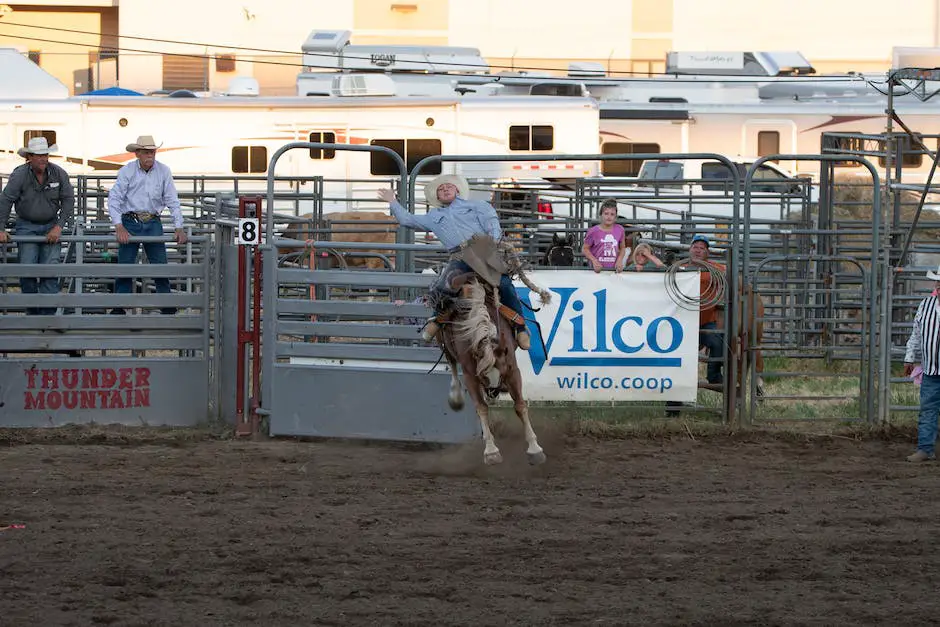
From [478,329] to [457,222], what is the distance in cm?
91

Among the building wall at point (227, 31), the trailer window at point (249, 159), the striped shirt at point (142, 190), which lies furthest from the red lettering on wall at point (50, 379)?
the building wall at point (227, 31)

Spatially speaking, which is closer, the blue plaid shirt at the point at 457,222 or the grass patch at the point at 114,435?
the blue plaid shirt at the point at 457,222

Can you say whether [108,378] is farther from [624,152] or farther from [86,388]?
[624,152]

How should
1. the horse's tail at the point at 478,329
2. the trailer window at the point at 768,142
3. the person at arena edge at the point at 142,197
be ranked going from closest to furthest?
1. the horse's tail at the point at 478,329
2. the person at arena edge at the point at 142,197
3. the trailer window at the point at 768,142

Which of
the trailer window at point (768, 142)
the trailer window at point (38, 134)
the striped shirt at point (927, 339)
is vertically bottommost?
the striped shirt at point (927, 339)

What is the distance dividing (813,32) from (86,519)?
37.7 meters

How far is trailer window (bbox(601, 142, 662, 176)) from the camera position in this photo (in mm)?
27172

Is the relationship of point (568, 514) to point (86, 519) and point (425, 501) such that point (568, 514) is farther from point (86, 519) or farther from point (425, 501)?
point (86, 519)

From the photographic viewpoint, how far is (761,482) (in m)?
9.26

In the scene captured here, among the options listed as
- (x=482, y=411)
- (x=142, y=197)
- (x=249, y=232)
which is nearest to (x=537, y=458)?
(x=482, y=411)

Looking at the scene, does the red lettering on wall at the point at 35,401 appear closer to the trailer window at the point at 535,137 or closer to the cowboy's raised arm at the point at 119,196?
the cowboy's raised arm at the point at 119,196

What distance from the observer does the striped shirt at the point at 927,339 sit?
1043 centimetres

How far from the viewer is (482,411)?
390 inches

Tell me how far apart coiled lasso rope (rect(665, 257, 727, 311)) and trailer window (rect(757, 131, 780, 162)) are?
16.0 m
